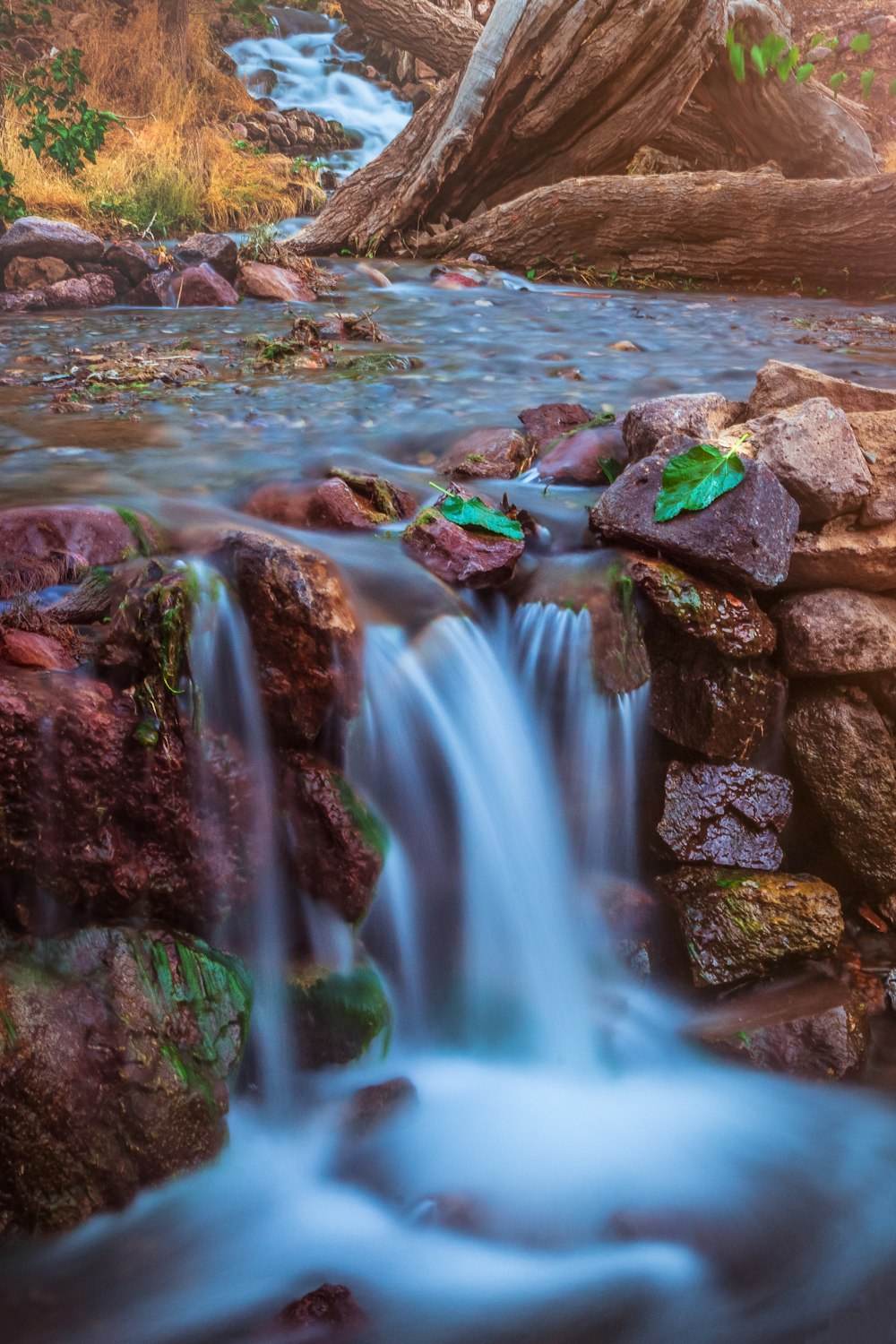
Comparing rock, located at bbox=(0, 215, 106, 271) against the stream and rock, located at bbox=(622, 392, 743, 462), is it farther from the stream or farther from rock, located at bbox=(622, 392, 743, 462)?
rock, located at bbox=(622, 392, 743, 462)

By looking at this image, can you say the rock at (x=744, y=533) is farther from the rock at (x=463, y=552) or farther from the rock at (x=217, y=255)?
the rock at (x=217, y=255)

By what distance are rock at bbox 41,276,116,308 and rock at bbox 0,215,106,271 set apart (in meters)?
0.27

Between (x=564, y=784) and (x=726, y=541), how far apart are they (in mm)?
904

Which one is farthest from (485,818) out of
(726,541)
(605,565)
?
(726,541)

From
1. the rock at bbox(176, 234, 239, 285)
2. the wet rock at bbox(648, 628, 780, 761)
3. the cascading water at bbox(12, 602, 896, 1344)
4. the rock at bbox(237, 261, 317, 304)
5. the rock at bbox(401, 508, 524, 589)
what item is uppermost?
the rock at bbox(176, 234, 239, 285)

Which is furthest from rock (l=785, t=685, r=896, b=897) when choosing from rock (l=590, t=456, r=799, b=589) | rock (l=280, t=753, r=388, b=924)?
rock (l=280, t=753, r=388, b=924)

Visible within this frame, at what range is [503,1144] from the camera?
2410 millimetres

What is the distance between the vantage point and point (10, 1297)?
1.87m

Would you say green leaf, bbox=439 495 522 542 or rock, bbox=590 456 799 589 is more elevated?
rock, bbox=590 456 799 589

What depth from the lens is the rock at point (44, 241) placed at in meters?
7.54

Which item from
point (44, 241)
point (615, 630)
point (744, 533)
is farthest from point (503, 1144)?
point (44, 241)

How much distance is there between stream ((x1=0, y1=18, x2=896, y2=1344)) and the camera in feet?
6.50

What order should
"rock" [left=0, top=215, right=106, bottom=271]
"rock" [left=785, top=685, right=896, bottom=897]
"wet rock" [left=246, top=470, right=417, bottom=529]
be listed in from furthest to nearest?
"rock" [left=0, top=215, right=106, bottom=271] < "wet rock" [left=246, top=470, right=417, bottom=529] < "rock" [left=785, top=685, right=896, bottom=897]

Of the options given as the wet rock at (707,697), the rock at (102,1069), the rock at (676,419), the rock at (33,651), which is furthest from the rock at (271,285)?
the rock at (102,1069)
